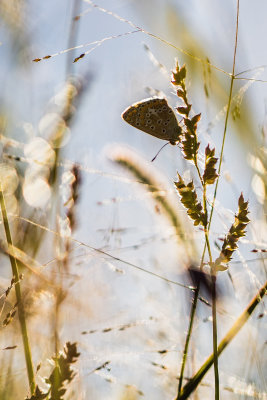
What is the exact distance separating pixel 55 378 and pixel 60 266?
277 mm

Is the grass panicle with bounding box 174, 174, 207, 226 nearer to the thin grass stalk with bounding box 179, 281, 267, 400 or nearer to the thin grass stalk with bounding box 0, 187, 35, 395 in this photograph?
the thin grass stalk with bounding box 179, 281, 267, 400

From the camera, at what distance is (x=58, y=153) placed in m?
1.00

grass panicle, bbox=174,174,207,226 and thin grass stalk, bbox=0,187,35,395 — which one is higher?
grass panicle, bbox=174,174,207,226

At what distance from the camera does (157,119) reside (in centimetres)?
79

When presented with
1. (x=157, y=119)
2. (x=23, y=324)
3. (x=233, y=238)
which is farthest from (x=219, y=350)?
(x=157, y=119)

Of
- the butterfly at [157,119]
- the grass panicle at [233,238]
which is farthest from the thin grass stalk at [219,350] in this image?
the butterfly at [157,119]

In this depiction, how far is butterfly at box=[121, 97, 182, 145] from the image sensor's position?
0.78 m

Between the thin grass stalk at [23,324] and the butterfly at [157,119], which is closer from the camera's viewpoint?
the thin grass stalk at [23,324]

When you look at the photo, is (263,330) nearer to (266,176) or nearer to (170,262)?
(170,262)

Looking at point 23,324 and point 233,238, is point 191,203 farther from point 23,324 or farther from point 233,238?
point 23,324

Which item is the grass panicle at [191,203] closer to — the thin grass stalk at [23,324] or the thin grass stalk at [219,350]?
the thin grass stalk at [219,350]

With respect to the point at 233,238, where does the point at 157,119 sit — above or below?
above

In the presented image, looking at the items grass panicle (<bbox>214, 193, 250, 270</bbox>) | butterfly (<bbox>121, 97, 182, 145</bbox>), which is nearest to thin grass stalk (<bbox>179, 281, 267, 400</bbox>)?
grass panicle (<bbox>214, 193, 250, 270</bbox>)

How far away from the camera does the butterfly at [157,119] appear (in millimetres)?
778
